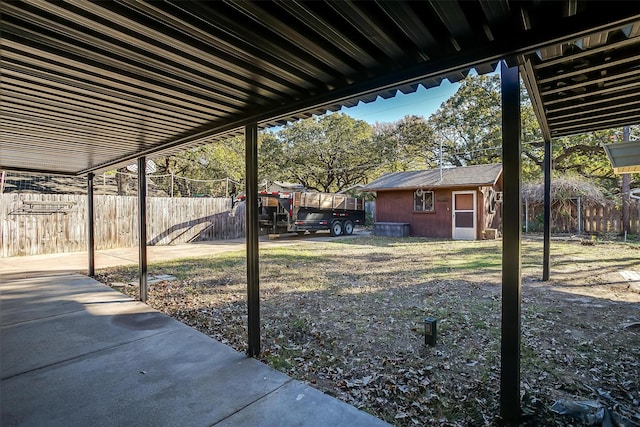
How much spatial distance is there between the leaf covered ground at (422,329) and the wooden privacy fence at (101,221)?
14.5 ft

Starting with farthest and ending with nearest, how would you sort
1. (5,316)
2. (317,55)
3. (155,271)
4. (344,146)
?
(344,146) → (155,271) → (5,316) → (317,55)

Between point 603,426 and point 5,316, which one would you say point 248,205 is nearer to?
point 603,426

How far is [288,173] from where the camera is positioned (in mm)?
21812

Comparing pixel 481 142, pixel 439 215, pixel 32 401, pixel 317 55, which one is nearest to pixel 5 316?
pixel 32 401

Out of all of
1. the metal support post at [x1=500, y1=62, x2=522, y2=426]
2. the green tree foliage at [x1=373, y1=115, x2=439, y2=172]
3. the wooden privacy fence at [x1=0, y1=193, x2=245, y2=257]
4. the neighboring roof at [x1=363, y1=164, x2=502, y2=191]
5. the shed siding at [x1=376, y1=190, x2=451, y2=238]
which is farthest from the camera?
the green tree foliage at [x1=373, y1=115, x2=439, y2=172]

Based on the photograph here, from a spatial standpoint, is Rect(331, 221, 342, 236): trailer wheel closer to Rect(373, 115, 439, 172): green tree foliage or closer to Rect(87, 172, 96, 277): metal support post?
Rect(373, 115, 439, 172): green tree foliage

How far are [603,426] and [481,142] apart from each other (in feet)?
66.7

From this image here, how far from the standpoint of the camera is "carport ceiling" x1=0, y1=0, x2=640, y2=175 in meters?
1.62

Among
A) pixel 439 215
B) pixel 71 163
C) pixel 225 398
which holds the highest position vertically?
pixel 71 163

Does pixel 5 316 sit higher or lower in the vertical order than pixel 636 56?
lower

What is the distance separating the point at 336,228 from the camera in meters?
15.2

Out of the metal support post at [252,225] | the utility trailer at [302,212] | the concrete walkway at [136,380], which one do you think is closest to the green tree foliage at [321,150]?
the utility trailer at [302,212]

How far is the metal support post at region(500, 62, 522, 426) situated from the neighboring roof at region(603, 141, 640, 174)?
443cm

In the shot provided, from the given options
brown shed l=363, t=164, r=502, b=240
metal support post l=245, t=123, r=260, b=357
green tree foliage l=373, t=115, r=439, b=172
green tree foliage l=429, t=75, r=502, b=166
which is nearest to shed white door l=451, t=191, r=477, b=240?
brown shed l=363, t=164, r=502, b=240
